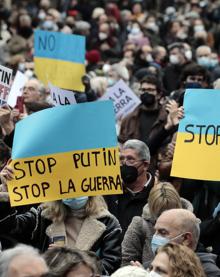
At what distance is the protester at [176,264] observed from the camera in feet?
21.8

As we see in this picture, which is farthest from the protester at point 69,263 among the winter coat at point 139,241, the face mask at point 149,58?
the face mask at point 149,58

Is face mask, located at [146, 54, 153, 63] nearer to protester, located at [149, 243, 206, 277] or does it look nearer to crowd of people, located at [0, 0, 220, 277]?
crowd of people, located at [0, 0, 220, 277]

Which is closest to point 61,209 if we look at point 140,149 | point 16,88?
point 140,149

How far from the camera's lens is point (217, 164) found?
27.3 feet

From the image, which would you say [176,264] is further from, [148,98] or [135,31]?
[135,31]

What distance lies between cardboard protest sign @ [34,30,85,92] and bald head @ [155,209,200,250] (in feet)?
16.2

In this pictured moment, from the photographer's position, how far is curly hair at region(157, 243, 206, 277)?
6.65 m

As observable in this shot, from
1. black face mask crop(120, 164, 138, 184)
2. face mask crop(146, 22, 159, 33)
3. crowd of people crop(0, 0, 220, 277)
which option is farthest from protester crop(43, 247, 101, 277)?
face mask crop(146, 22, 159, 33)

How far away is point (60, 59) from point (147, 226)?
16.7ft

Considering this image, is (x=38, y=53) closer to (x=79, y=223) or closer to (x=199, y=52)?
(x=79, y=223)

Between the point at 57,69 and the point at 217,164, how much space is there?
483cm

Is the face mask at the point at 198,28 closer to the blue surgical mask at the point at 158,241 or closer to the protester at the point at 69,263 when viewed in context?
the blue surgical mask at the point at 158,241

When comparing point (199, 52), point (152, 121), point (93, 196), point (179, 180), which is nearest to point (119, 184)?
point (93, 196)

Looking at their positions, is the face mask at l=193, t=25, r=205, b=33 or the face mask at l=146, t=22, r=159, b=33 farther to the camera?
the face mask at l=146, t=22, r=159, b=33
